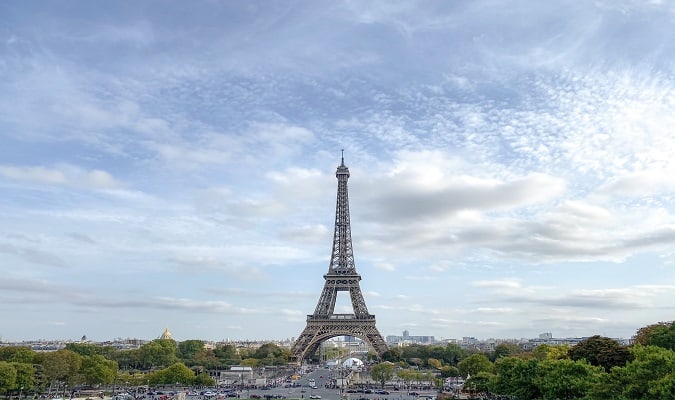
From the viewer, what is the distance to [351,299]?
10350 cm

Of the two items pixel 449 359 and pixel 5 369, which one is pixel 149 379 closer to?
pixel 5 369

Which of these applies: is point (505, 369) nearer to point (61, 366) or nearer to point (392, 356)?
point (61, 366)

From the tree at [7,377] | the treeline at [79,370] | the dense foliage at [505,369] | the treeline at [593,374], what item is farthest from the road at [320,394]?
the tree at [7,377]

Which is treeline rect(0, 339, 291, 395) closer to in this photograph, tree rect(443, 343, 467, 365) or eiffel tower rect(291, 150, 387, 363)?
eiffel tower rect(291, 150, 387, 363)

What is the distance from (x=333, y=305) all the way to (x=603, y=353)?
5601 centimetres

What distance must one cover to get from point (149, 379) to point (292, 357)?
28.9 metres

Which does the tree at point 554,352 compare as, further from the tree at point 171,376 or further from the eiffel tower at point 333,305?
the tree at point 171,376

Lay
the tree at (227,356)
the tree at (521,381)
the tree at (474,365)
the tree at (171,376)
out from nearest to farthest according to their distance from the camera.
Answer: the tree at (521,381) → the tree at (474,365) → the tree at (171,376) → the tree at (227,356)

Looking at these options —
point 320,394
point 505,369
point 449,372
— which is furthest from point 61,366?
point 449,372

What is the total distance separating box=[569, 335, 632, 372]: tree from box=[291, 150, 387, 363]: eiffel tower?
46.7 meters

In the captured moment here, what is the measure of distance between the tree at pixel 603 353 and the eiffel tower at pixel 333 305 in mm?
46712

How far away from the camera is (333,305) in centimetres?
10431

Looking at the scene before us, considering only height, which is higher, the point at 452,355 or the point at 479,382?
the point at 452,355

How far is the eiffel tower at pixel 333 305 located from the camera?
330ft
